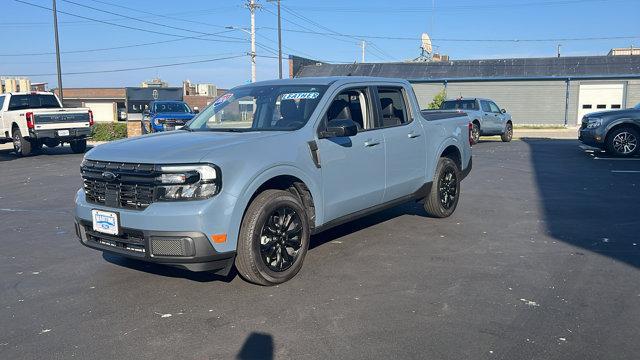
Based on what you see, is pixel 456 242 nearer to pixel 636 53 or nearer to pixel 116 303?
pixel 116 303

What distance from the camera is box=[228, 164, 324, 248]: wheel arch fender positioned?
4.50 m

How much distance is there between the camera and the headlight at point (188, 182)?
14.2ft

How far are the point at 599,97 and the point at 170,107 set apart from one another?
28.8 meters

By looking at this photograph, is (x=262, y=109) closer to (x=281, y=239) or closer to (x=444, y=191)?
(x=281, y=239)

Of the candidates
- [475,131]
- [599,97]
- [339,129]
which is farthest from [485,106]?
[599,97]

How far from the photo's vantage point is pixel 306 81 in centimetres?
612

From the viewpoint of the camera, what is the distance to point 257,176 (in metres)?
4.65

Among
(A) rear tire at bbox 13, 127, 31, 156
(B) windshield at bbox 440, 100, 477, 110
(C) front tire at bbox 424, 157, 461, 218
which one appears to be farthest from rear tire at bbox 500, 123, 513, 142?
(A) rear tire at bbox 13, 127, 31, 156

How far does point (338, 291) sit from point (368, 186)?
154 cm

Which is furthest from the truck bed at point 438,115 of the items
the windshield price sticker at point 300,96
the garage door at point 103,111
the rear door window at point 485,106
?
the garage door at point 103,111

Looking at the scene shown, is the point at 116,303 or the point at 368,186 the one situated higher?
the point at 368,186

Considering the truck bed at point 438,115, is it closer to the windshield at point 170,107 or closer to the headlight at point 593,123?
the headlight at point 593,123

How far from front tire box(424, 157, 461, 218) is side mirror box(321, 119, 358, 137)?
7.44 ft

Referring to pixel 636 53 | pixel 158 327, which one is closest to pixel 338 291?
pixel 158 327
